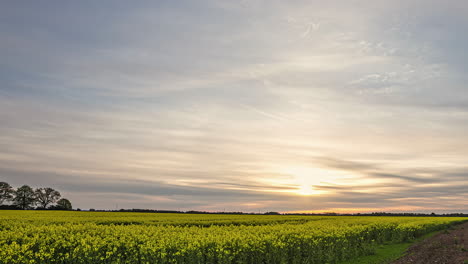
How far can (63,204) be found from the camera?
5002 inches

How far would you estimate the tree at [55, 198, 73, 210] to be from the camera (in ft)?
412

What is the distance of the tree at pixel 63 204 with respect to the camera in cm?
12551

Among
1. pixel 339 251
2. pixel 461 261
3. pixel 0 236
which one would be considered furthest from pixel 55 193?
pixel 461 261

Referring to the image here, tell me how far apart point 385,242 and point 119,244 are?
29395 mm

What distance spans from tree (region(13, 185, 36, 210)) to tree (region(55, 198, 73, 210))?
8101 mm

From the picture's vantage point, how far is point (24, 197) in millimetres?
119750

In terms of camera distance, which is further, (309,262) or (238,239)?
(309,262)

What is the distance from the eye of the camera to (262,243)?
63.7 ft

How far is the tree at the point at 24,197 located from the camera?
388 feet

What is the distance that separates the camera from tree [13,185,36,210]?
4651 inches

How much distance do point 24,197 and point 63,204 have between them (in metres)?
12.8

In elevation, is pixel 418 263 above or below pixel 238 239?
below

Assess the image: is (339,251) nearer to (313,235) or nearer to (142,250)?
(313,235)

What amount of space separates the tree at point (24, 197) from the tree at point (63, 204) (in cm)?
810
